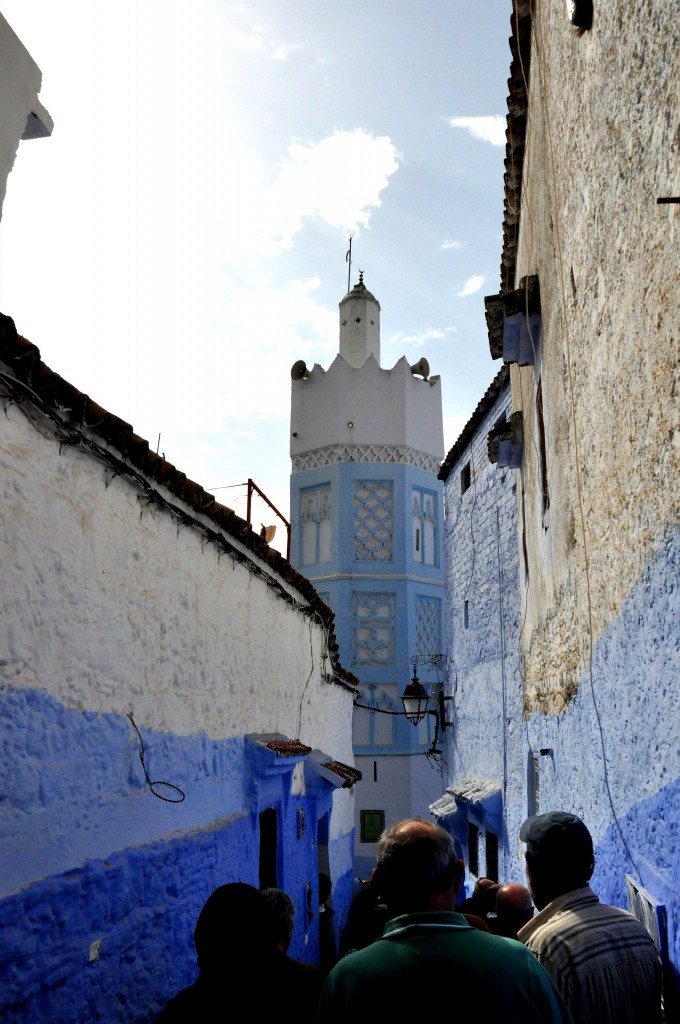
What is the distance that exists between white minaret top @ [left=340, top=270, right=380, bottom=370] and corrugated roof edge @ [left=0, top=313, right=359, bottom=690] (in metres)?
14.5

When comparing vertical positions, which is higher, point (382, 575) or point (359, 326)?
point (359, 326)

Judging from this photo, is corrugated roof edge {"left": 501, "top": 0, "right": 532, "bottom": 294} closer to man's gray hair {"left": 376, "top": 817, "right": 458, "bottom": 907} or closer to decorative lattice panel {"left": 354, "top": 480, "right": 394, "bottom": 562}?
man's gray hair {"left": 376, "top": 817, "right": 458, "bottom": 907}

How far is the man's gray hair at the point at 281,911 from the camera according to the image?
3.56 metres

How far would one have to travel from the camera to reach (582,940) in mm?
2488

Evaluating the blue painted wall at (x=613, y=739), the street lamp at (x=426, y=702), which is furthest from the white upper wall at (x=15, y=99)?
the street lamp at (x=426, y=702)

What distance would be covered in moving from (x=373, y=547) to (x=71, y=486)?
50.7ft

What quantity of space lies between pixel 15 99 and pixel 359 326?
16.5 metres

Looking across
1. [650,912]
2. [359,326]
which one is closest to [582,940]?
[650,912]

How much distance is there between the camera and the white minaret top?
21.0 meters

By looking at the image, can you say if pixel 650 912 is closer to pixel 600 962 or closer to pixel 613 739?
pixel 600 962

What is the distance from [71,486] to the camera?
153 inches

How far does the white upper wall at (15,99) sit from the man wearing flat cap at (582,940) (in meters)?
4.49

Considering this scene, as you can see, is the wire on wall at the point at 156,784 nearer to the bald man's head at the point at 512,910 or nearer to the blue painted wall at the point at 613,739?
the bald man's head at the point at 512,910

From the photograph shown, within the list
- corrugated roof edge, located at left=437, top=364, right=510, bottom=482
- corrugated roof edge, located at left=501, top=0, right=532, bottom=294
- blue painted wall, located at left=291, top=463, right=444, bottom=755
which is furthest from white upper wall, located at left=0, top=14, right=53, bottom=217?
blue painted wall, located at left=291, top=463, right=444, bottom=755
